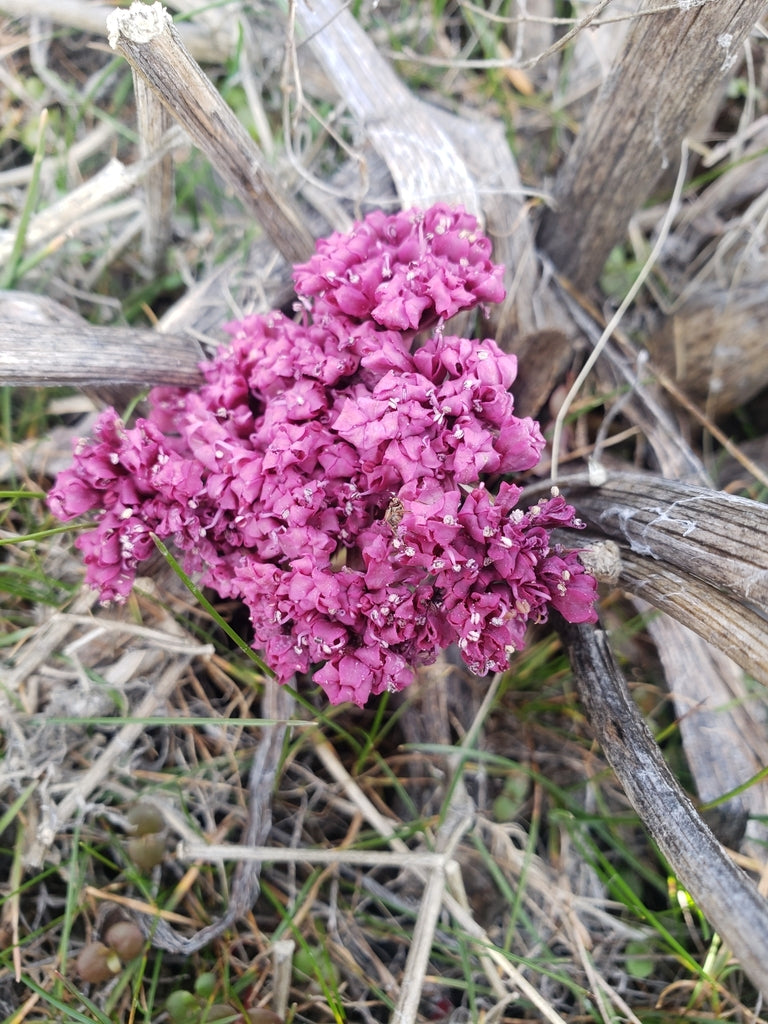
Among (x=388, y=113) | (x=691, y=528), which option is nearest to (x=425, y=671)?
(x=691, y=528)

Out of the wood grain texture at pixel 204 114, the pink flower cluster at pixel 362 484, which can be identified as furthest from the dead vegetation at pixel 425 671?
the pink flower cluster at pixel 362 484

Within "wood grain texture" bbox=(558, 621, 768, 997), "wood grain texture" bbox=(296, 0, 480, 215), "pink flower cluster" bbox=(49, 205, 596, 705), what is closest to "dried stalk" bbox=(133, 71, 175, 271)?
"wood grain texture" bbox=(296, 0, 480, 215)

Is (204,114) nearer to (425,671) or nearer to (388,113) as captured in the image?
(388,113)

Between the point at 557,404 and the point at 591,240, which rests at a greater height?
the point at 591,240

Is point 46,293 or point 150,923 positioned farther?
point 46,293

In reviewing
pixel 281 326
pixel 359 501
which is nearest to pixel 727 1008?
pixel 359 501

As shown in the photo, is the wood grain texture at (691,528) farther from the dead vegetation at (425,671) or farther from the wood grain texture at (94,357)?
the wood grain texture at (94,357)

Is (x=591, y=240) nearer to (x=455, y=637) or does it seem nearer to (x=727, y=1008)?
(x=455, y=637)
